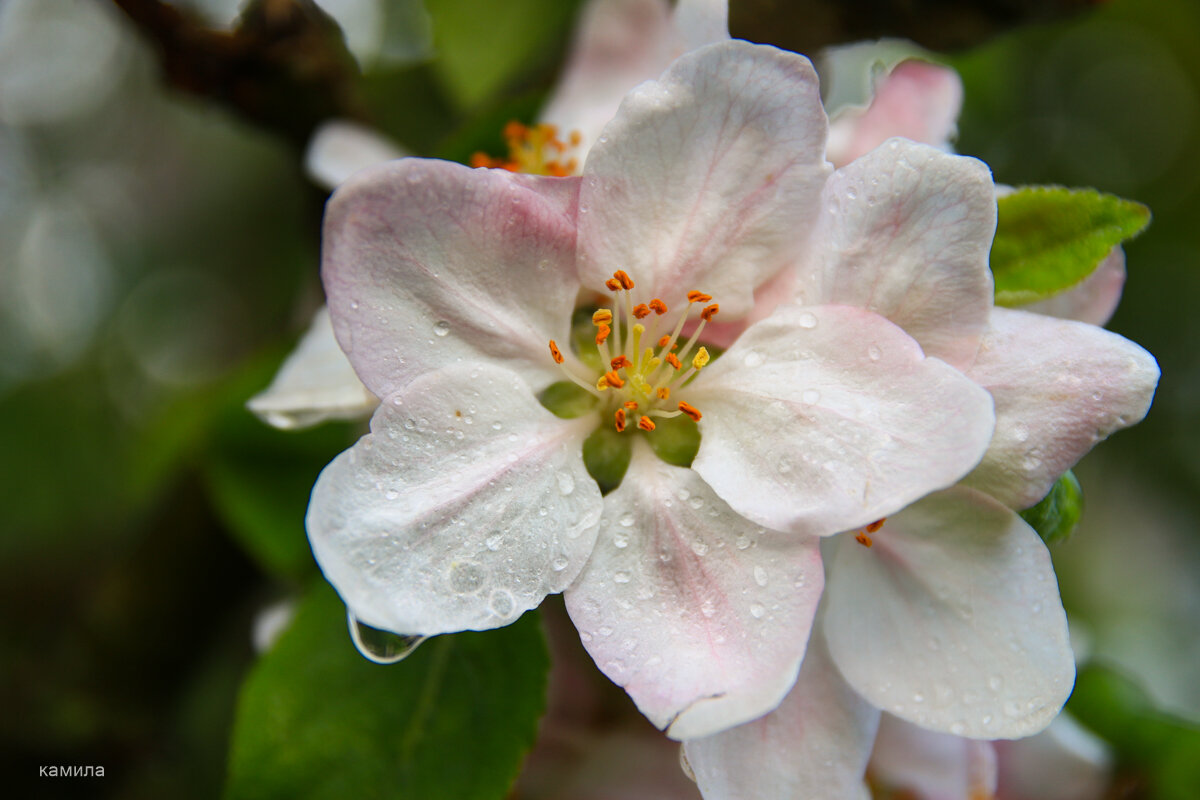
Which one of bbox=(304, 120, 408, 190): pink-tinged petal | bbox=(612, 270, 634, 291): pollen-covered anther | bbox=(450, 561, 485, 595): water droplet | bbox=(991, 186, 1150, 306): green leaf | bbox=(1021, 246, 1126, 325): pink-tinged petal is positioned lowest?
bbox=(450, 561, 485, 595): water droplet

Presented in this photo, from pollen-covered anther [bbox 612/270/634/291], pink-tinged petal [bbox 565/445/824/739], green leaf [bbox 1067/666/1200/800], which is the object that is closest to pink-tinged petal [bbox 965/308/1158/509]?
pink-tinged petal [bbox 565/445/824/739]

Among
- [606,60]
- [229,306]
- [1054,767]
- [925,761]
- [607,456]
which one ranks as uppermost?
[606,60]

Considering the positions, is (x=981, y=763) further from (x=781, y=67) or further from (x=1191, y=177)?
(x=1191, y=177)

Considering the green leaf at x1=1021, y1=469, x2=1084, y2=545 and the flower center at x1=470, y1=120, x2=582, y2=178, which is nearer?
the green leaf at x1=1021, y1=469, x2=1084, y2=545

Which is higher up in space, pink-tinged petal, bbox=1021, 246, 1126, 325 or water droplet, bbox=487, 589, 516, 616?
pink-tinged petal, bbox=1021, 246, 1126, 325

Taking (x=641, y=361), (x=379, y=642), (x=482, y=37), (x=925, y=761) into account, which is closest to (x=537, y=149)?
(x=482, y=37)

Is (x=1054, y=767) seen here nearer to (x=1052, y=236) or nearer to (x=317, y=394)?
(x=1052, y=236)

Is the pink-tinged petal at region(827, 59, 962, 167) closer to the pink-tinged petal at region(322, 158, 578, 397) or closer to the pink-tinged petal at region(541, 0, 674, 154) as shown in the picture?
the pink-tinged petal at region(541, 0, 674, 154)
